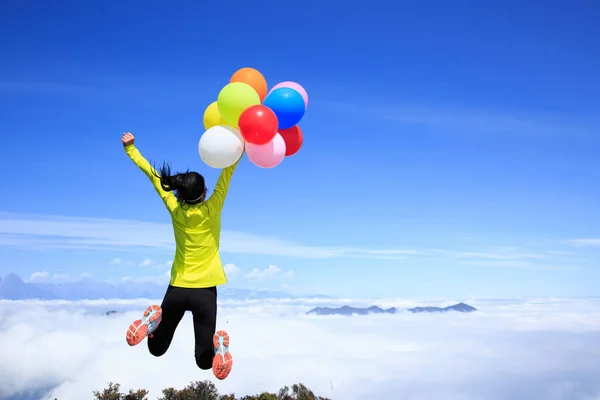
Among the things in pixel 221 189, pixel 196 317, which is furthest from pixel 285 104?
pixel 196 317

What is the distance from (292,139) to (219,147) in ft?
3.42

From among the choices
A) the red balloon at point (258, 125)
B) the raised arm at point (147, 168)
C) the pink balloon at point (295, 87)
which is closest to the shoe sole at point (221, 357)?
the raised arm at point (147, 168)

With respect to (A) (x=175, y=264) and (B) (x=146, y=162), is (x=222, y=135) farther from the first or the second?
(A) (x=175, y=264)

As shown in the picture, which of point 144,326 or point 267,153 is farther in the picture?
point 267,153

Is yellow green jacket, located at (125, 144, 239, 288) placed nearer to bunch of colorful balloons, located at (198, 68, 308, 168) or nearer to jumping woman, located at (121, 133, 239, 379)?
jumping woman, located at (121, 133, 239, 379)

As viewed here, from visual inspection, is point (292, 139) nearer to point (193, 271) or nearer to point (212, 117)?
point (212, 117)

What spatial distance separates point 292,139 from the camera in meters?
7.20

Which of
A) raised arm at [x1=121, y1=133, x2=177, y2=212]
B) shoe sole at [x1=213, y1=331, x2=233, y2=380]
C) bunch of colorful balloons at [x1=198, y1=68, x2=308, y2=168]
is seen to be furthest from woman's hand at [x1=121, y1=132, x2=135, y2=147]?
shoe sole at [x1=213, y1=331, x2=233, y2=380]

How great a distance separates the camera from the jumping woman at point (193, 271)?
6332 millimetres

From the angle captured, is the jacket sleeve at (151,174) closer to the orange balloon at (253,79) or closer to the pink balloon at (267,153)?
the pink balloon at (267,153)

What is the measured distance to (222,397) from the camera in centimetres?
3259

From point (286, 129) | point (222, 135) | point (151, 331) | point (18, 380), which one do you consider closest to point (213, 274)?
point (151, 331)

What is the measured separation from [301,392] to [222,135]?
3212 cm

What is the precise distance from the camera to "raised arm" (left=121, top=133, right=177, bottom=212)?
6.63 m
